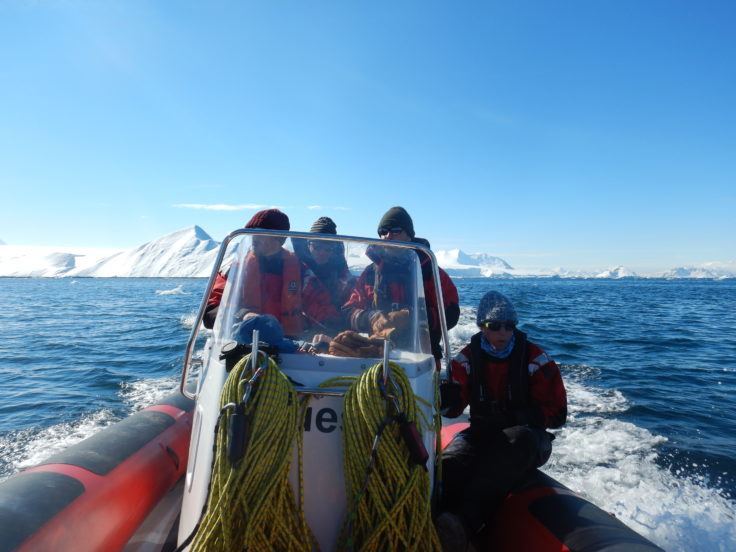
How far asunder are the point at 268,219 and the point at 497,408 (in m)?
1.77

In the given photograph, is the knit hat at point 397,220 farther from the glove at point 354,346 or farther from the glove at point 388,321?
the glove at point 354,346

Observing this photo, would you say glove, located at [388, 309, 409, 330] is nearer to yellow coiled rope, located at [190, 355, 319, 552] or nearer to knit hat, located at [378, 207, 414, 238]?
yellow coiled rope, located at [190, 355, 319, 552]

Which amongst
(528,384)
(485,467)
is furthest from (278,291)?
(528,384)

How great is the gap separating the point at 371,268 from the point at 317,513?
1.04 m

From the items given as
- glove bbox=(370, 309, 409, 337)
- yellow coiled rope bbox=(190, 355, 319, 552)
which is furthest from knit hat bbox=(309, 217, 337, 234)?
yellow coiled rope bbox=(190, 355, 319, 552)

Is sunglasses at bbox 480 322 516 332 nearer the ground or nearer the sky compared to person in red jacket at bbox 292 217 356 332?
nearer the ground

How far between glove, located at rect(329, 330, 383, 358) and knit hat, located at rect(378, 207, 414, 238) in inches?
56.5

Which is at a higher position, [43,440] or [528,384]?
[528,384]

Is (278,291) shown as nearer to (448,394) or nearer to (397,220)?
(448,394)

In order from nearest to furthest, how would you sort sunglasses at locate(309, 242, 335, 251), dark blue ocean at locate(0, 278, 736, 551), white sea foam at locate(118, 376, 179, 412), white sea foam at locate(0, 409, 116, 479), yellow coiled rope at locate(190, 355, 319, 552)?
yellow coiled rope at locate(190, 355, 319, 552) → sunglasses at locate(309, 242, 335, 251) → dark blue ocean at locate(0, 278, 736, 551) → white sea foam at locate(0, 409, 116, 479) → white sea foam at locate(118, 376, 179, 412)

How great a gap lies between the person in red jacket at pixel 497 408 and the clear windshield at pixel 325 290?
0.52m

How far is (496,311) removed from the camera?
2447 mm

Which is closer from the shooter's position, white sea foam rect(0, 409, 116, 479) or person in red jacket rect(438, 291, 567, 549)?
person in red jacket rect(438, 291, 567, 549)

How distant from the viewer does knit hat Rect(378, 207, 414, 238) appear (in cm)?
314
